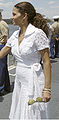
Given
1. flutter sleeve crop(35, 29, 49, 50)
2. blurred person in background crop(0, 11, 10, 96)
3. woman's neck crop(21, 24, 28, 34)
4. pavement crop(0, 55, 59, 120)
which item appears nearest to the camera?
flutter sleeve crop(35, 29, 49, 50)

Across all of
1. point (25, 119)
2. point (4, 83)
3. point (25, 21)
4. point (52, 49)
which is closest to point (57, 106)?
point (4, 83)

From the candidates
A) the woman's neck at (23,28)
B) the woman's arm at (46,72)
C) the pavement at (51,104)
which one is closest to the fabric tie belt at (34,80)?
the woman's arm at (46,72)

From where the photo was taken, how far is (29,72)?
2.08m

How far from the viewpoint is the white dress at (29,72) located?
6.50 feet

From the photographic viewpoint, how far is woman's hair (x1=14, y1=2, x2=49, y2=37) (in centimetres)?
202

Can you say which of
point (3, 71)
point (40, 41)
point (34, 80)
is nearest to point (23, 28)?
point (40, 41)

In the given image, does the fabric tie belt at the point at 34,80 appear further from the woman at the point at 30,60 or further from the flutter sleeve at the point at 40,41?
the flutter sleeve at the point at 40,41

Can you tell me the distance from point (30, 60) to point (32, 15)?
420mm

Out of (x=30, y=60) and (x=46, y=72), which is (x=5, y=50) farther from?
(x=46, y=72)

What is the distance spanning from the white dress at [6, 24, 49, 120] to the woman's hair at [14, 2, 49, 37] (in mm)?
77

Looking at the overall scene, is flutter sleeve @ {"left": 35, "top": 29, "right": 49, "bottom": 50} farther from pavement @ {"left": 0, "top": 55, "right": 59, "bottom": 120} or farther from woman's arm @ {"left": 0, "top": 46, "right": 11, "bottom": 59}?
pavement @ {"left": 0, "top": 55, "right": 59, "bottom": 120}

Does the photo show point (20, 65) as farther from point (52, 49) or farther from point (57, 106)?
point (52, 49)

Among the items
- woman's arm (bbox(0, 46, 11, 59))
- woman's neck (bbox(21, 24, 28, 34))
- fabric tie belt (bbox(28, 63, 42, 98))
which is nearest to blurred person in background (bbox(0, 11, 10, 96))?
woman's arm (bbox(0, 46, 11, 59))

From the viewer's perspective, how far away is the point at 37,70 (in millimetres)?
2055
